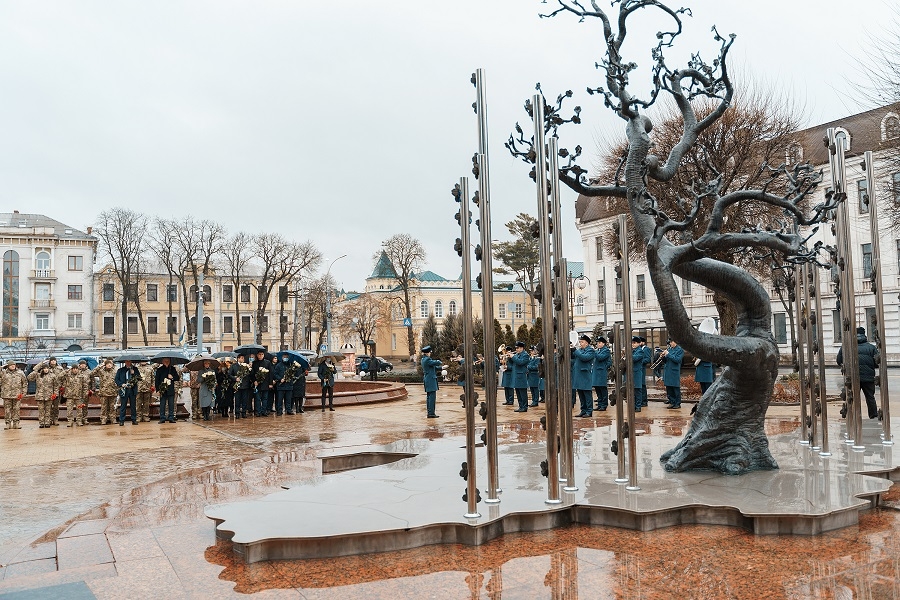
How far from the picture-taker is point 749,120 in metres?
22.5

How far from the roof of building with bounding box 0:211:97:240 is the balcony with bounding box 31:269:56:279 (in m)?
3.81

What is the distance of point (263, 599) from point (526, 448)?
6.29 metres

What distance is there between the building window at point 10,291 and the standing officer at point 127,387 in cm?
6044

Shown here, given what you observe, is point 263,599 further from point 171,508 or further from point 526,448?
point 526,448

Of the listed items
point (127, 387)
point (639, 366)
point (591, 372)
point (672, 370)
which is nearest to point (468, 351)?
point (591, 372)

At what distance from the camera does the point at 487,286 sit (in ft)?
21.5

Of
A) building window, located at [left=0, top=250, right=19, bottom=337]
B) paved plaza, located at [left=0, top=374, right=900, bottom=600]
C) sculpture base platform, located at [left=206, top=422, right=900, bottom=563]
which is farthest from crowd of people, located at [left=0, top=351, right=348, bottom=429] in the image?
building window, located at [left=0, top=250, right=19, bottom=337]

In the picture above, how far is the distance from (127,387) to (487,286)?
1483 cm

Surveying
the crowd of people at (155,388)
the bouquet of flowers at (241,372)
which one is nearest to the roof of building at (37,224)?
the crowd of people at (155,388)

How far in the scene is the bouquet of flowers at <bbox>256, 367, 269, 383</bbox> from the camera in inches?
751

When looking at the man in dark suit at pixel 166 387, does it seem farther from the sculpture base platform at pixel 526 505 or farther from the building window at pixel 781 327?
the building window at pixel 781 327

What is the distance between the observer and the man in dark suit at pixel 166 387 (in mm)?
18391

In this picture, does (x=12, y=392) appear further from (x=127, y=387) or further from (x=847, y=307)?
(x=847, y=307)

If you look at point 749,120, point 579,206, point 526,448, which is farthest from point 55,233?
point 526,448
